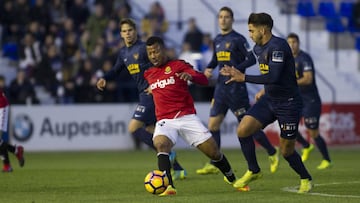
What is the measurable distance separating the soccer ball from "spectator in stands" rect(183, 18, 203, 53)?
18029 millimetres

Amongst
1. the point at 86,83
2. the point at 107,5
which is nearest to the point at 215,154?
the point at 86,83

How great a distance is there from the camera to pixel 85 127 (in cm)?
2797

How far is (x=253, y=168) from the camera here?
14578 millimetres

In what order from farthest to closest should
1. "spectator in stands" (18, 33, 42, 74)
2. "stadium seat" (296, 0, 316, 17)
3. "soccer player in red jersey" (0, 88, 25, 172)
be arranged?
"stadium seat" (296, 0, 316, 17), "spectator in stands" (18, 33, 42, 74), "soccer player in red jersey" (0, 88, 25, 172)

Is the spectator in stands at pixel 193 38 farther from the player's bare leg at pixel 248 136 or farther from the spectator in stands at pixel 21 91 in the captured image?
the player's bare leg at pixel 248 136

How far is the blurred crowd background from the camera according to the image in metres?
28.8

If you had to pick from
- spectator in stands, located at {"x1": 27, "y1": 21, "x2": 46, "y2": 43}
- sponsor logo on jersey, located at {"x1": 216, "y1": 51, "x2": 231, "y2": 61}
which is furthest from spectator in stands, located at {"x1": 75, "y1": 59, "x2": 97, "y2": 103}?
sponsor logo on jersey, located at {"x1": 216, "y1": 51, "x2": 231, "y2": 61}

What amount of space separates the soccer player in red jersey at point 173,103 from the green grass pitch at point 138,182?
0.76 m

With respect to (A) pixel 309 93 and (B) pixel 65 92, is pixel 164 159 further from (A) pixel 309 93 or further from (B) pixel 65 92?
(B) pixel 65 92

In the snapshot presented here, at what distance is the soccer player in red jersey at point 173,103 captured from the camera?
44.0 ft

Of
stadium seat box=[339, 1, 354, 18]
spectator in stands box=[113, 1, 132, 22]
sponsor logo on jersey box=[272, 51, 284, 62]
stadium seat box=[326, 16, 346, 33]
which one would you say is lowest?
stadium seat box=[326, 16, 346, 33]

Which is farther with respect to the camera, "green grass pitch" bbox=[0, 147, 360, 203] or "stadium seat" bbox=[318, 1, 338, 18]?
"stadium seat" bbox=[318, 1, 338, 18]

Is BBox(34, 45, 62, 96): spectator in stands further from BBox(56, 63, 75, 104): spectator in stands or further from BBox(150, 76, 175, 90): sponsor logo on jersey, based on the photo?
BBox(150, 76, 175, 90): sponsor logo on jersey

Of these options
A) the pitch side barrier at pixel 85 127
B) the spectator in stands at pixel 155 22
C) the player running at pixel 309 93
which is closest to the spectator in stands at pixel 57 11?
the spectator in stands at pixel 155 22
